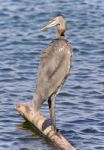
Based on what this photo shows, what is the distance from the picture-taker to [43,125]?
9609mm

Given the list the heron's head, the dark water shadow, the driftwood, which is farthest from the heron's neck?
the dark water shadow

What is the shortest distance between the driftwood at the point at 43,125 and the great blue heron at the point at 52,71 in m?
0.15

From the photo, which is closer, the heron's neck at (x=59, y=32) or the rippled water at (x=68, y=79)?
the heron's neck at (x=59, y=32)

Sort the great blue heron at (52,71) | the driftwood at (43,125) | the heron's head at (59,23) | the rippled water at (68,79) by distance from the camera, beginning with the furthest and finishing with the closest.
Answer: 1. the rippled water at (68,79)
2. the heron's head at (59,23)
3. the great blue heron at (52,71)
4. the driftwood at (43,125)

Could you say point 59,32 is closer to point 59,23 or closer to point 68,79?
point 59,23

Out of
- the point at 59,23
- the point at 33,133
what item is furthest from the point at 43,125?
the point at 59,23

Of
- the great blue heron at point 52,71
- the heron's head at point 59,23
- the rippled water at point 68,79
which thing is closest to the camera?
the great blue heron at point 52,71

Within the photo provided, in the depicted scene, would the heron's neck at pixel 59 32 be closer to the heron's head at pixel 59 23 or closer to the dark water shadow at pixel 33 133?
the heron's head at pixel 59 23

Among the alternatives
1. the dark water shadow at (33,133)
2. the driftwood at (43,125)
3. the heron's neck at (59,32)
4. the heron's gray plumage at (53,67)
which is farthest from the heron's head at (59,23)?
the dark water shadow at (33,133)

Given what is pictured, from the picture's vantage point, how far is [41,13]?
18.3 m

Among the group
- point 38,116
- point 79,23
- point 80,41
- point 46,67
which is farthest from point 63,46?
point 79,23

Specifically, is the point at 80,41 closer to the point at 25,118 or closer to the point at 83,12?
the point at 83,12

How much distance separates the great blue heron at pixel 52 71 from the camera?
912 centimetres

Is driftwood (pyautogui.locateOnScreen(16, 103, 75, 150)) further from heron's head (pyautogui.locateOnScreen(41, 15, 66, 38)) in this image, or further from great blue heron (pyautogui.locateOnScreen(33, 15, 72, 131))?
heron's head (pyautogui.locateOnScreen(41, 15, 66, 38))
